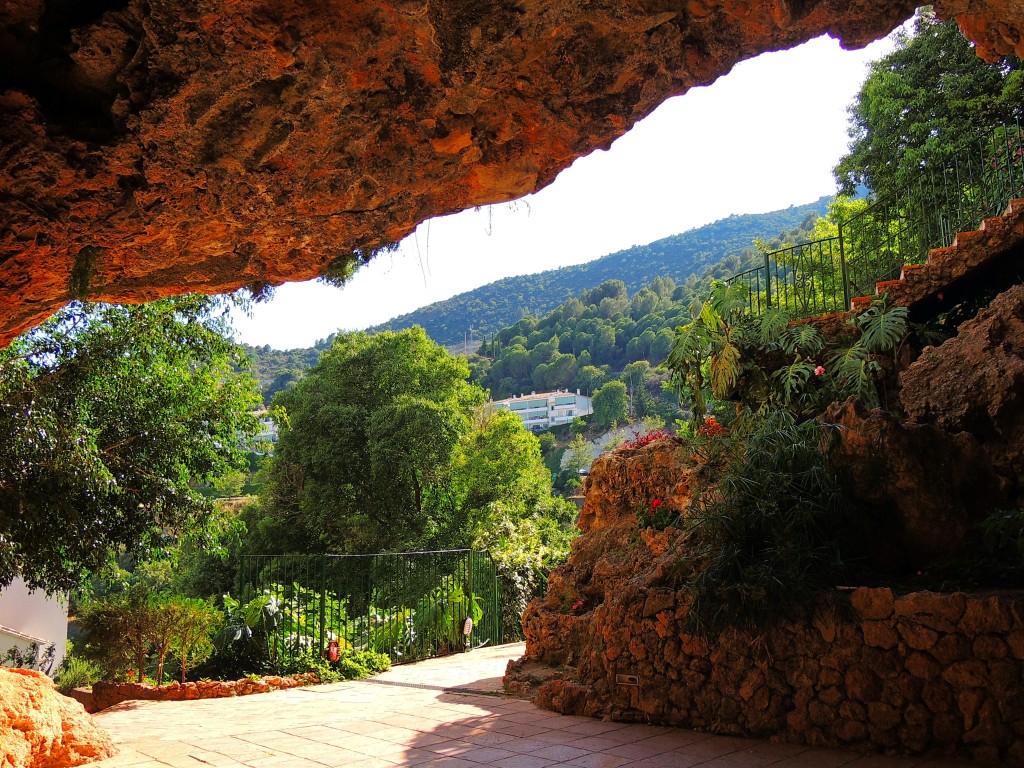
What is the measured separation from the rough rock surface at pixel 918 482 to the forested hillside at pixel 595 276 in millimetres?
71793

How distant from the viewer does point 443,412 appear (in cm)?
2133

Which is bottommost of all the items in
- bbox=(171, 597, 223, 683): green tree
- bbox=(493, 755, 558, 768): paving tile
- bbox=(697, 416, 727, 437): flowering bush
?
bbox=(493, 755, 558, 768): paving tile

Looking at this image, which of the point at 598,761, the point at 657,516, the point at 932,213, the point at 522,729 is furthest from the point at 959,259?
the point at 522,729

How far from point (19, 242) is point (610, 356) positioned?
6277 centimetres

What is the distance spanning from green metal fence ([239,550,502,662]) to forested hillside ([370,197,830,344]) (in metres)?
65.6

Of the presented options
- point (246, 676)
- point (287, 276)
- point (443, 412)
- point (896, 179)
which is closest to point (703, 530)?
point (287, 276)

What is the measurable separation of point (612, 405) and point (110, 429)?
49237 mm

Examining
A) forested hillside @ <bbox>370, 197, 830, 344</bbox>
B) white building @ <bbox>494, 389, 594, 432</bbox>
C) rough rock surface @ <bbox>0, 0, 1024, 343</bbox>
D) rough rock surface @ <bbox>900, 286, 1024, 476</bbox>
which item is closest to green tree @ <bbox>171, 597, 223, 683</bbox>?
rough rock surface @ <bbox>0, 0, 1024, 343</bbox>

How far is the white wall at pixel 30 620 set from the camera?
13781 mm

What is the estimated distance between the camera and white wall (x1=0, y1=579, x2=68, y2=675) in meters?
13.8

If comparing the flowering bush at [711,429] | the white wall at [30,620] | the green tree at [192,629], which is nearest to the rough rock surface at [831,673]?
the flowering bush at [711,429]

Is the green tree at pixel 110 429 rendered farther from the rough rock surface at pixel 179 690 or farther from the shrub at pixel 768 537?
the shrub at pixel 768 537

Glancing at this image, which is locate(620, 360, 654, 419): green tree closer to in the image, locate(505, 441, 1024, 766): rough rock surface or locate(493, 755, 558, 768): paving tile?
locate(505, 441, 1024, 766): rough rock surface

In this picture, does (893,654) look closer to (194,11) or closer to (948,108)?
(194,11)
